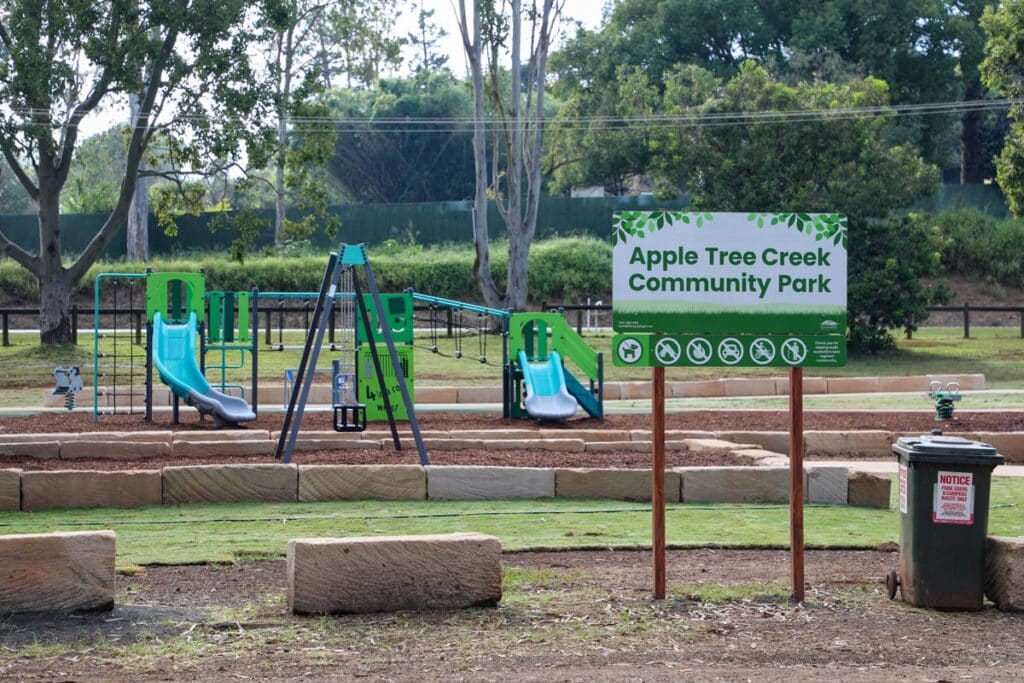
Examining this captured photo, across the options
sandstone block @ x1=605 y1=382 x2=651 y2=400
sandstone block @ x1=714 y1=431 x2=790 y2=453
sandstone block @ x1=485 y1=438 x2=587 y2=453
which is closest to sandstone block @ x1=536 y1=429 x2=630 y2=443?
sandstone block @ x1=485 y1=438 x2=587 y2=453

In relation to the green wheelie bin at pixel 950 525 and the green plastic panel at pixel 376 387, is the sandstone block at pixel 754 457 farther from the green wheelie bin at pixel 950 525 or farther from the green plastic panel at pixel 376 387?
the green plastic panel at pixel 376 387

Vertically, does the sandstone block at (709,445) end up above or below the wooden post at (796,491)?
below

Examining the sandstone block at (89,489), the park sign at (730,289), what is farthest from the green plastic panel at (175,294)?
the park sign at (730,289)

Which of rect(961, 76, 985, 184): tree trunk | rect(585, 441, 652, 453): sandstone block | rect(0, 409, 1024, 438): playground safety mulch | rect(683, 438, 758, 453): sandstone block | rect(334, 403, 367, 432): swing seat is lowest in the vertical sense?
rect(0, 409, 1024, 438): playground safety mulch

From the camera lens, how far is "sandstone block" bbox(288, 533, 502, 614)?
7453 millimetres

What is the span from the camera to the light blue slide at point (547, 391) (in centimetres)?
1912

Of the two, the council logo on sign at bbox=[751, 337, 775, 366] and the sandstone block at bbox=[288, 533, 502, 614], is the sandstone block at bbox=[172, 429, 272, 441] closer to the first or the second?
the sandstone block at bbox=[288, 533, 502, 614]

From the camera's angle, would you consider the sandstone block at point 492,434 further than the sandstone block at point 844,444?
No

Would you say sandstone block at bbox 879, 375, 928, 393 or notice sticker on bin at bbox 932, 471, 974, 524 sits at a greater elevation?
notice sticker on bin at bbox 932, 471, 974, 524

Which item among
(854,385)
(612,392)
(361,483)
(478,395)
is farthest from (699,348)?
(854,385)

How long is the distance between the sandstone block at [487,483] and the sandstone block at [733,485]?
1.28 m

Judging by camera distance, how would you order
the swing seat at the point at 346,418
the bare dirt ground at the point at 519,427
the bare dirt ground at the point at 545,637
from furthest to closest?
the swing seat at the point at 346,418
the bare dirt ground at the point at 519,427
the bare dirt ground at the point at 545,637

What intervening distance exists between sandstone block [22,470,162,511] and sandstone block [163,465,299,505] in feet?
0.53

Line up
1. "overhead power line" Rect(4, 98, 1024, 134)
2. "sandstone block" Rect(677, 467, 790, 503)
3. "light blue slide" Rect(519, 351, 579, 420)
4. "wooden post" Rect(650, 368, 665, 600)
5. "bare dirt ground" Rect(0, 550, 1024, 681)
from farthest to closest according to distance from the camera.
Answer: "overhead power line" Rect(4, 98, 1024, 134), "light blue slide" Rect(519, 351, 579, 420), "sandstone block" Rect(677, 467, 790, 503), "wooden post" Rect(650, 368, 665, 600), "bare dirt ground" Rect(0, 550, 1024, 681)
